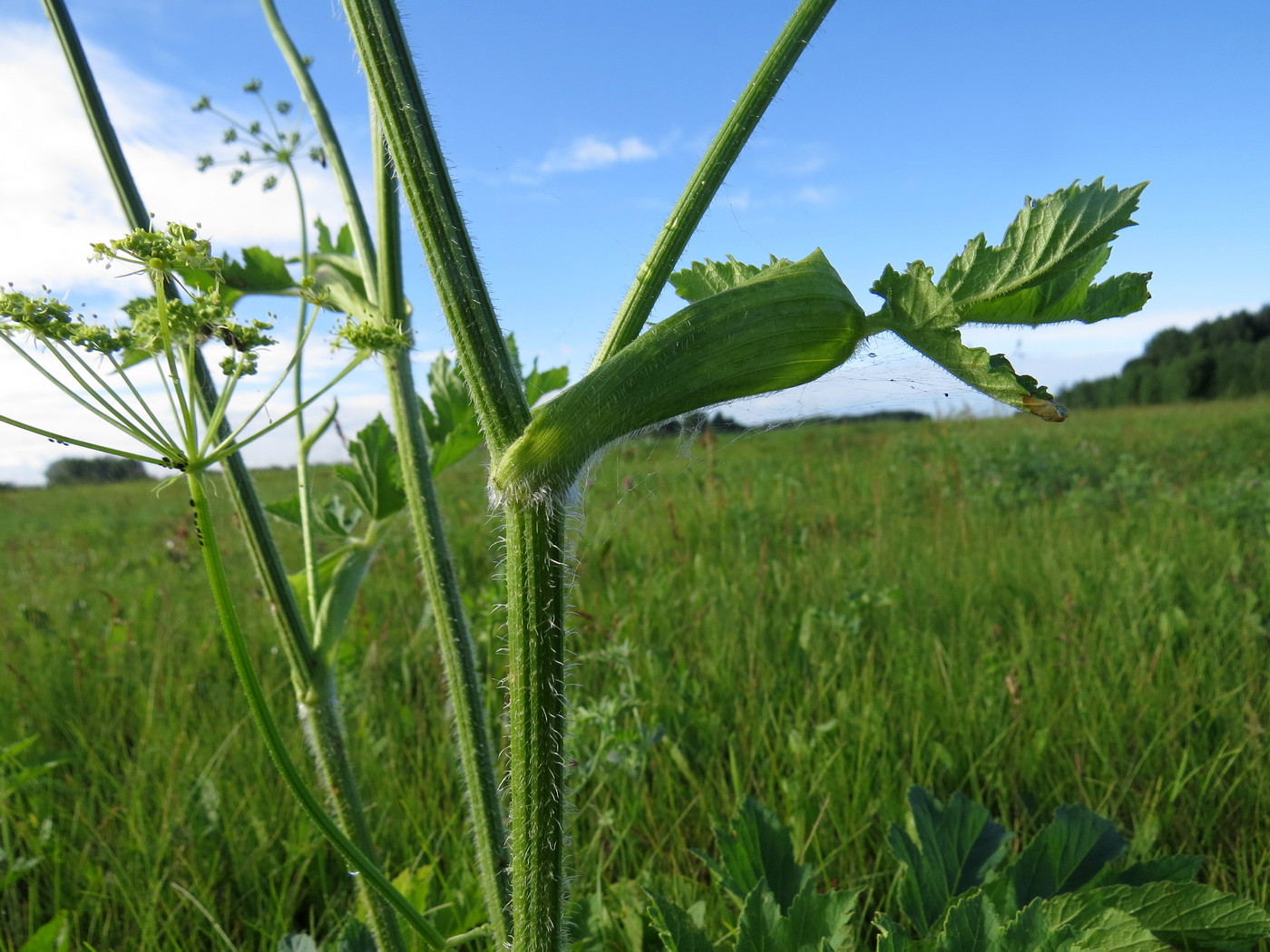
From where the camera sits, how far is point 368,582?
4.41 meters

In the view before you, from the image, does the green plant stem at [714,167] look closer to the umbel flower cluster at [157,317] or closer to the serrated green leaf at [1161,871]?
the umbel flower cluster at [157,317]

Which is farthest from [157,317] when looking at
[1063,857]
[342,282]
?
[1063,857]

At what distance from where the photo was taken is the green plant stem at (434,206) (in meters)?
0.83

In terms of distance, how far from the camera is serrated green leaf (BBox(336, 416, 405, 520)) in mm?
1501

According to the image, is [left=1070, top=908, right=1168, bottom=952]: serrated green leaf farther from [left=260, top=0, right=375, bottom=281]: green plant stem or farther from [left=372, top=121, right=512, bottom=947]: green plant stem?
[left=260, top=0, right=375, bottom=281]: green plant stem

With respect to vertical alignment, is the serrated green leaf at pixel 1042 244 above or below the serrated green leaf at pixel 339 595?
above

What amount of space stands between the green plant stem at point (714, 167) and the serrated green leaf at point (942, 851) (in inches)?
41.8

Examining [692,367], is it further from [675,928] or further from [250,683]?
[675,928]

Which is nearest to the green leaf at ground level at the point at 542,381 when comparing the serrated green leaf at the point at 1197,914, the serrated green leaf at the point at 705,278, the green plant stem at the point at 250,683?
the serrated green leaf at the point at 705,278

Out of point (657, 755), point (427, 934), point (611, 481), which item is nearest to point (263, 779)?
point (657, 755)

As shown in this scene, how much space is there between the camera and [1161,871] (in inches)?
53.2

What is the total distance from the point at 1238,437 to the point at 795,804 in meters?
10.6

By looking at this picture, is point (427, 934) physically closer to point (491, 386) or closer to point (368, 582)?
point (491, 386)

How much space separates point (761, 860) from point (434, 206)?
1.17 metres
